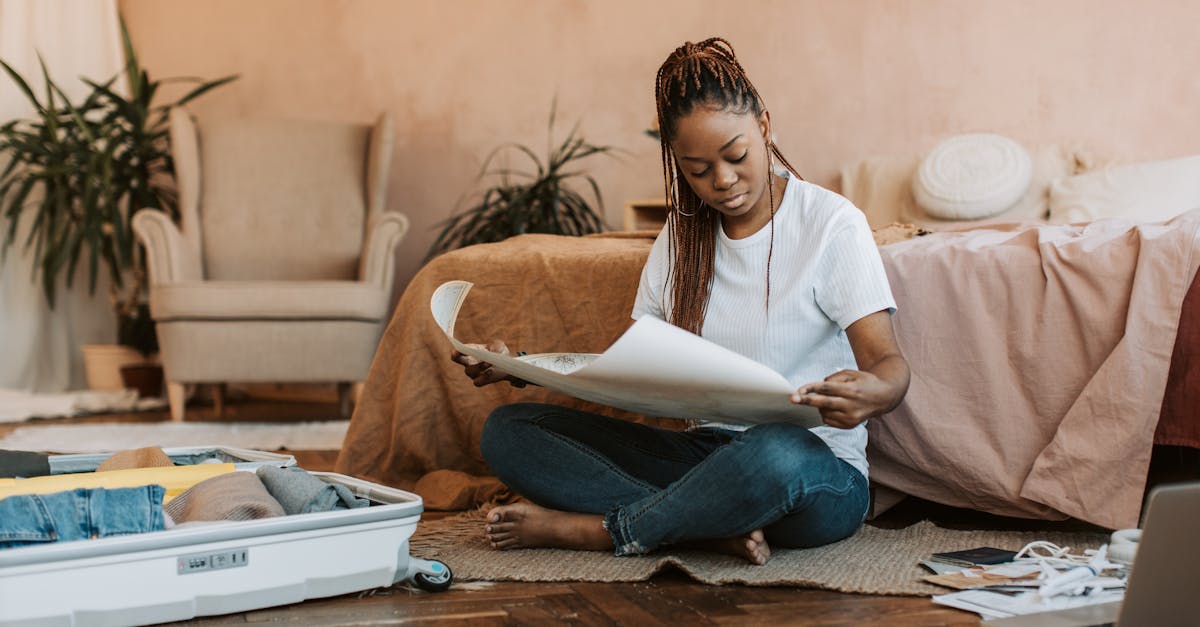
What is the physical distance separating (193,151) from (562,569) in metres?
3.03

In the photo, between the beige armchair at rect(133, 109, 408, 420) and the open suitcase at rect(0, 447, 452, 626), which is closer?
the open suitcase at rect(0, 447, 452, 626)

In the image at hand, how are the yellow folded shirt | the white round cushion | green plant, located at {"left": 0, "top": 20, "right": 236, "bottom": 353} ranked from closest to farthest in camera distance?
the yellow folded shirt
the white round cushion
green plant, located at {"left": 0, "top": 20, "right": 236, "bottom": 353}

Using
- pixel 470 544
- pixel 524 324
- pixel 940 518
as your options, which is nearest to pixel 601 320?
pixel 524 324

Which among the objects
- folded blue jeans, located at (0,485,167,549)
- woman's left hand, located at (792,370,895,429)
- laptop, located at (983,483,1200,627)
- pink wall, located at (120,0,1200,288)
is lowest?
folded blue jeans, located at (0,485,167,549)

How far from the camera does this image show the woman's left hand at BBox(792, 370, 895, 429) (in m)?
1.23

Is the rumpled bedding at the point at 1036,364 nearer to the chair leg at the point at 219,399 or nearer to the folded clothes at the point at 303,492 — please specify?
the folded clothes at the point at 303,492

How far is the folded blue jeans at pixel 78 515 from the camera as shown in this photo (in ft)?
3.80

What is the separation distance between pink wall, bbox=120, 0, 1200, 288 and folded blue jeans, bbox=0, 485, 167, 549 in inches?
121

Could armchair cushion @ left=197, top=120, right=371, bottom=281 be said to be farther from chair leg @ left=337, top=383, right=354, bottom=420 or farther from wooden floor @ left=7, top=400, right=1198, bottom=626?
wooden floor @ left=7, top=400, right=1198, bottom=626

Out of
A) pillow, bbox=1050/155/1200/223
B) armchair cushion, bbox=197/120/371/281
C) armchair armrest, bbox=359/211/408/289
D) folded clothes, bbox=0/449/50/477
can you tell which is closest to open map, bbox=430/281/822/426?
folded clothes, bbox=0/449/50/477

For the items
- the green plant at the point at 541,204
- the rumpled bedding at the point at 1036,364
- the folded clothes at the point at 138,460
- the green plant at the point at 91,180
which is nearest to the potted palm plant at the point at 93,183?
the green plant at the point at 91,180

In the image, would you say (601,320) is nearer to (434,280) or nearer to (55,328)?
(434,280)

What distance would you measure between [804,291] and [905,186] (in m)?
2.21

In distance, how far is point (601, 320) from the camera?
2.07m
